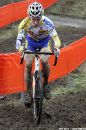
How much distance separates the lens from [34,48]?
395 inches

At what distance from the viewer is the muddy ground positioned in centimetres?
965

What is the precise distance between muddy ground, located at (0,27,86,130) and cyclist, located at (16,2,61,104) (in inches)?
20.9

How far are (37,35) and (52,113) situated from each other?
6.51ft

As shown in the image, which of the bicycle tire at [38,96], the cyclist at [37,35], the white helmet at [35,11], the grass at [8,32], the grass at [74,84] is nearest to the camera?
the bicycle tire at [38,96]

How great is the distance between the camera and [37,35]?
9898 mm

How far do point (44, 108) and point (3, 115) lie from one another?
1084 mm

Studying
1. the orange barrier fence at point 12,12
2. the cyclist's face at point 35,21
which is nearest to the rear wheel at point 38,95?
the cyclist's face at point 35,21

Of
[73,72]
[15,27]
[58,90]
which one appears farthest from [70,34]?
[58,90]

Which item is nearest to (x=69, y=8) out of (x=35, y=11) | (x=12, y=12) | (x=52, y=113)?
(x=12, y=12)

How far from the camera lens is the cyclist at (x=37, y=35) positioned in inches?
372

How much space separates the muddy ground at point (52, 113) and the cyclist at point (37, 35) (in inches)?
20.9

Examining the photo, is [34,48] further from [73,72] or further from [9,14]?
[9,14]

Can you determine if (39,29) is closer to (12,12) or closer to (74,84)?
(74,84)

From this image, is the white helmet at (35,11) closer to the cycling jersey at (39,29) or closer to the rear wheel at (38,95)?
the cycling jersey at (39,29)
